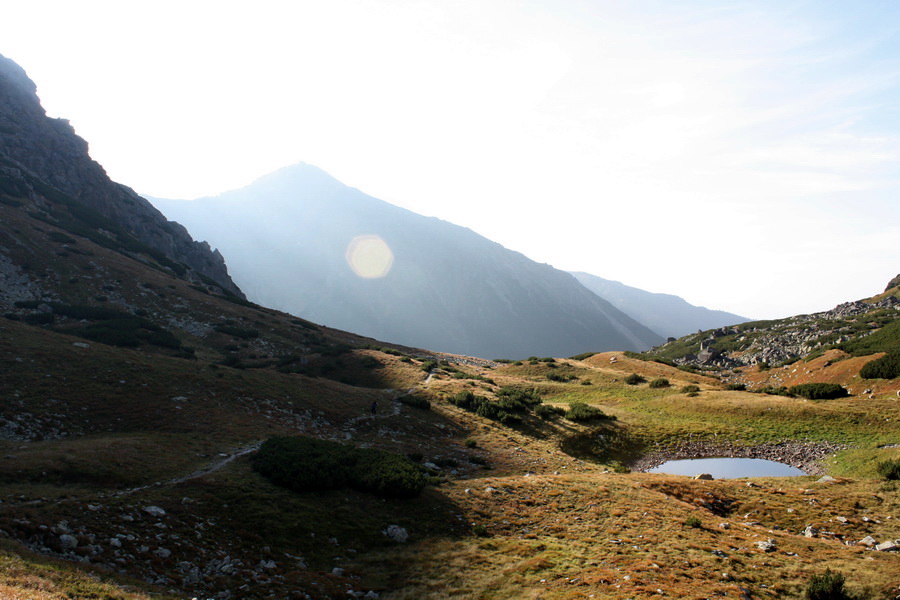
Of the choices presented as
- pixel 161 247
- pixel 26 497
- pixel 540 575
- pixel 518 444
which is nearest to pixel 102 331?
pixel 26 497

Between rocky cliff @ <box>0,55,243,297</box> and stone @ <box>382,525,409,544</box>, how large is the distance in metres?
90.8

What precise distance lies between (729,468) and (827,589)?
65.9 ft

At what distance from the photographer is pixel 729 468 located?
29719mm

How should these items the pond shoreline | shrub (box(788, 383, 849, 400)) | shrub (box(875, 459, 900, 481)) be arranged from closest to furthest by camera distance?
shrub (box(875, 459, 900, 481)) < the pond shoreline < shrub (box(788, 383, 849, 400))

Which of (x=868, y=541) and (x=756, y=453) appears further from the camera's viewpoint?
(x=756, y=453)

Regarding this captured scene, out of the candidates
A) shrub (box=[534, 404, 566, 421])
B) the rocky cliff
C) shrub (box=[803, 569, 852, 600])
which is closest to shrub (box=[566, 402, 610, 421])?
shrub (box=[534, 404, 566, 421])

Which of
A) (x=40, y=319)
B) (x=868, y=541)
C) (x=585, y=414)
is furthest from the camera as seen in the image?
(x=40, y=319)

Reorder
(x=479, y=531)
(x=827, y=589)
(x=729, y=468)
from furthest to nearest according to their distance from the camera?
(x=729, y=468) < (x=479, y=531) < (x=827, y=589)

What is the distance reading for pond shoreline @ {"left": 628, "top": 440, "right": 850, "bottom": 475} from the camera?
96.9 ft

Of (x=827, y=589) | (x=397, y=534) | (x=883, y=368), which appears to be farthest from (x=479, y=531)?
(x=883, y=368)

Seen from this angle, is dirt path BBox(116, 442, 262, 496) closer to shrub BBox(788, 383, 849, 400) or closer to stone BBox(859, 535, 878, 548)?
stone BBox(859, 535, 878, 548)

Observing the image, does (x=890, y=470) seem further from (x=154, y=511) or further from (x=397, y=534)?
(x=154, y=511)

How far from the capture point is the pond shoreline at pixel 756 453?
29.5 meters

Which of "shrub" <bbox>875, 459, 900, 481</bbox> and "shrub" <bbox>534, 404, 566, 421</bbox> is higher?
"shrub" <bbox>875, 459, 900, 481</bbox>
